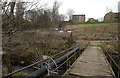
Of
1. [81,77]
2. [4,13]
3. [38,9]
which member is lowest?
[81,77]

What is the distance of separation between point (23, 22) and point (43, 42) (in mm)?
6805

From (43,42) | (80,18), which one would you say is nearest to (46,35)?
(43,42)

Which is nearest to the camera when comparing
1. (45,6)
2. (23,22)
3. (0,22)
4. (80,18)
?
(0,22)

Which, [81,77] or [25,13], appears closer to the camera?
[81,77]

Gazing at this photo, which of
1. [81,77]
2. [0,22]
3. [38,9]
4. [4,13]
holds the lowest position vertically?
[81,77]

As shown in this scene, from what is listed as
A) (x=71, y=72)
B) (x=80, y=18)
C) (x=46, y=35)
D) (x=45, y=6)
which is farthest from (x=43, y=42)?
(x=80, y=18)

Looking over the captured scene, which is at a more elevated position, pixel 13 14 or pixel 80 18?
pixel 80 18

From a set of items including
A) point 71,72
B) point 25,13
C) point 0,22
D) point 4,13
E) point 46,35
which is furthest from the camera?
point 46,35

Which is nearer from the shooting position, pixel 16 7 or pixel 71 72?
pixel 71 72

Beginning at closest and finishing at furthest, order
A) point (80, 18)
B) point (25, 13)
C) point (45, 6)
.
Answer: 1. point (25, 13)
2. point (45, 6)
3. point (80, 18)

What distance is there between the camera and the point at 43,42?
421 inches

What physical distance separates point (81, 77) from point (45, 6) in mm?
3197

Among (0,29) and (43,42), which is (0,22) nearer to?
(0,29)

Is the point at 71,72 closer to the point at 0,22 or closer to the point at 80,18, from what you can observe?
the point at 0,22
